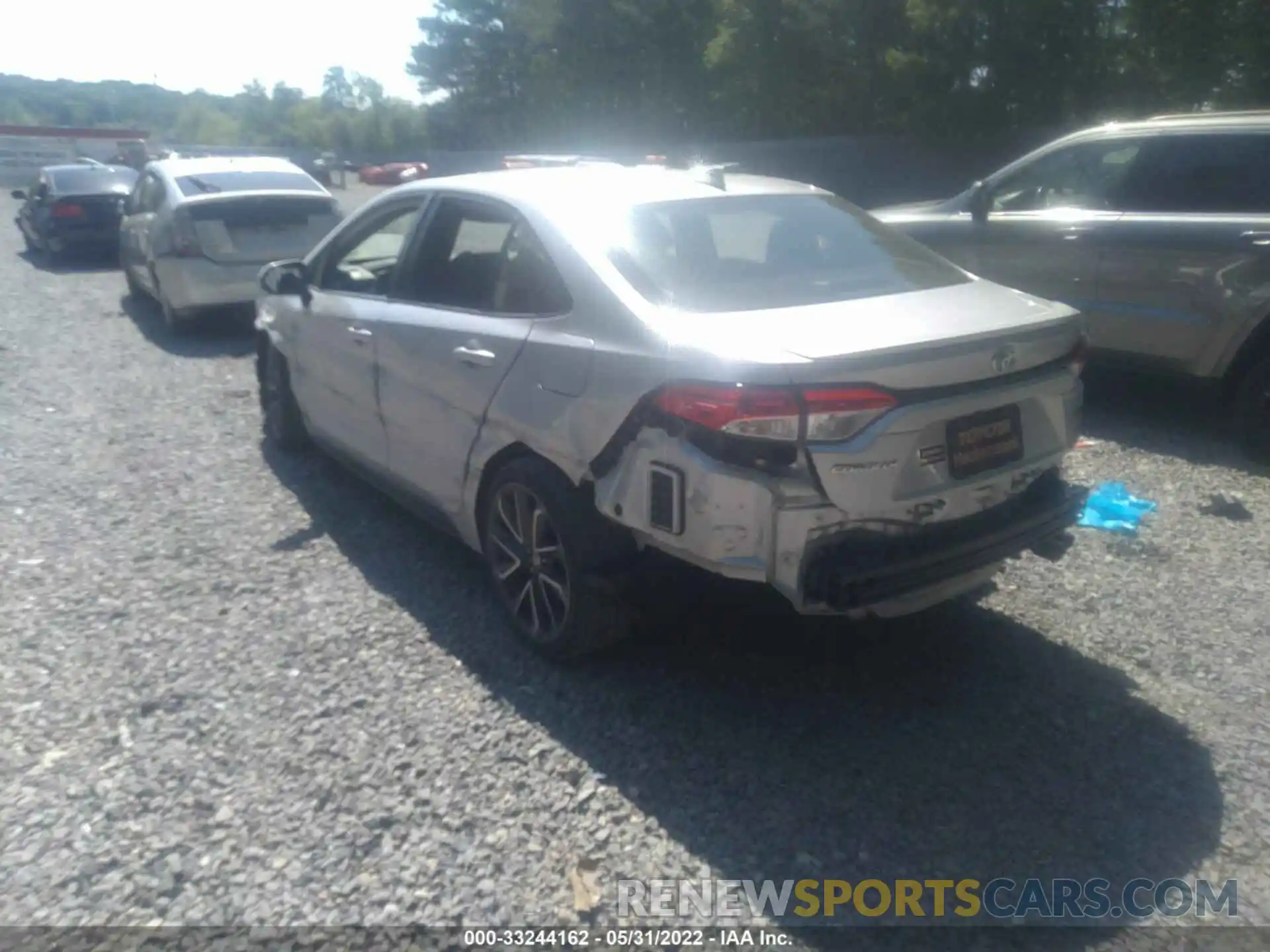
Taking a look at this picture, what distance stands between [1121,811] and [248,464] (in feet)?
16.9

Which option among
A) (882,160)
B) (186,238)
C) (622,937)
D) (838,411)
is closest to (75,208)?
(186,238)

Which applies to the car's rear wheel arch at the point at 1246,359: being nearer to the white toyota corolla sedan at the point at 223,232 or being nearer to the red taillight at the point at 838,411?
the red taillight at the point at 838,411

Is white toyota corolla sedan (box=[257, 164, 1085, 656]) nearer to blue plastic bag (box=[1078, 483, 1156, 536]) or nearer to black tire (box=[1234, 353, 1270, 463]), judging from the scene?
blue plastic bag (box=[1078, 483, 1156, 536])

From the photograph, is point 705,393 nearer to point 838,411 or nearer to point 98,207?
point 838,411

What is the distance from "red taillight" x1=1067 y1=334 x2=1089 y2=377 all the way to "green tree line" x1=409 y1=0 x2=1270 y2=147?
1710 centimetres

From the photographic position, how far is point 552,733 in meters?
3.87

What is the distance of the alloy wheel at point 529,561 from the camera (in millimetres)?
4137

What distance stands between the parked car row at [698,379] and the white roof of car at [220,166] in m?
5.52

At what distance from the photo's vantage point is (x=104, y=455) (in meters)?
6.97

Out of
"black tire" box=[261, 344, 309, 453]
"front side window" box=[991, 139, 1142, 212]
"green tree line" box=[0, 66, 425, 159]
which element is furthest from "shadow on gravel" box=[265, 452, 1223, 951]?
"green tree line" box=[0, 66, 425, 159]

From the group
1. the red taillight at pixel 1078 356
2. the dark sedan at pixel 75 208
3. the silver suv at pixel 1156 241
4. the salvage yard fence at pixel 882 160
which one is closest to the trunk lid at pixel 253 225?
the silver suv at pixel 1156 241

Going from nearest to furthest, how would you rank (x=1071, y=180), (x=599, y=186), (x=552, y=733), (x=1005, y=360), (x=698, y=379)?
(x=698, y=379) < (x=1005, y=360) < (x=552, y=733) < (x=599, y=186) < (x=1071, y=180)

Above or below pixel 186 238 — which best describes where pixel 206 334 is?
below

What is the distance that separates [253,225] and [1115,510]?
783cm
